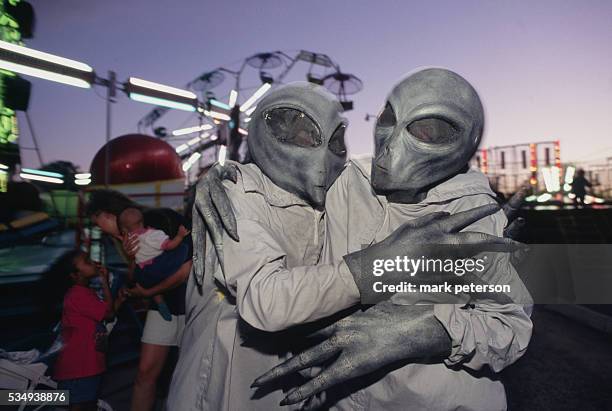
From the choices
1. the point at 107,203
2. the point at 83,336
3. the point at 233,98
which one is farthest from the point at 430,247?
the point at 233,98

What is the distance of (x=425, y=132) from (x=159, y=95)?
8031 millimetres

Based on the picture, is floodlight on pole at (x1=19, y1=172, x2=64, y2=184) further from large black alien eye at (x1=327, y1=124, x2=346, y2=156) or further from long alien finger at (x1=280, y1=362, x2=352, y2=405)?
long alien finger at (x1=280, y1=362, x2=352, y2=405)

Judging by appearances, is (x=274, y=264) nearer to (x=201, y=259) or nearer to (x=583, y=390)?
(x=201, y=259)

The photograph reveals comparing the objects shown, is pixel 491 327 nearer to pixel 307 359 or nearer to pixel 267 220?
pixel 307 359

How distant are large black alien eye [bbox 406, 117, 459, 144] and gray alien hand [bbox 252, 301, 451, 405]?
527mm

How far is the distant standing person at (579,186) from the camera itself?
529 inches

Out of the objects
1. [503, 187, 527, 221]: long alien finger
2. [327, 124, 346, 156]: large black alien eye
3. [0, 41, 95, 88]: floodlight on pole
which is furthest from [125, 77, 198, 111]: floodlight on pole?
[503, 187, 527, 221]: long alien finger

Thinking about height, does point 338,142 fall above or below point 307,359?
above

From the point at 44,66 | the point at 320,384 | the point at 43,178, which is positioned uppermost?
the point at 44,66

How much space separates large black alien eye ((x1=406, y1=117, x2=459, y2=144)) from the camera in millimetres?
1226

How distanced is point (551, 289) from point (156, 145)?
39.4ft

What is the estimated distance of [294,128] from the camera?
138 cm

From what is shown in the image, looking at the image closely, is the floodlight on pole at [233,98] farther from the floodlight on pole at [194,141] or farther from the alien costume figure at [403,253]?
the alien costume figure at [403,253]

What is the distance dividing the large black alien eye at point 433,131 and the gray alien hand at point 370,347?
1.73ft
